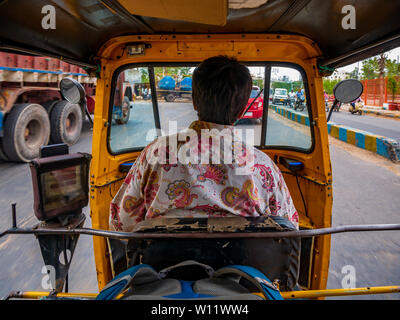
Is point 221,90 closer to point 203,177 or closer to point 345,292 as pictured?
point 203,177

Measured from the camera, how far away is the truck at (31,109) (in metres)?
6.52

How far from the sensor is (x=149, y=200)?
1.39m

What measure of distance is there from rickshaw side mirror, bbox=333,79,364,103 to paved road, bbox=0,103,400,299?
1.77 metres

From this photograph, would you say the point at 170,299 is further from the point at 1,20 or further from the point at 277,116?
the point at 277,116

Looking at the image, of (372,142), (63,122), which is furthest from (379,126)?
(63,122)

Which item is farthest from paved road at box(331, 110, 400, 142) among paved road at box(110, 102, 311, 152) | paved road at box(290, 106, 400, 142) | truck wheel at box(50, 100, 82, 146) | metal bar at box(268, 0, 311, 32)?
truck wheel at box(50, 100, 82, 146)

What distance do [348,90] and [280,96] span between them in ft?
2.27

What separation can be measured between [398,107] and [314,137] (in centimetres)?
2497

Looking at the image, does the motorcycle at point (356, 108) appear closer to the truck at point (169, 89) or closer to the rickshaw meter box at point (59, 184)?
the truck at point (169, 89)

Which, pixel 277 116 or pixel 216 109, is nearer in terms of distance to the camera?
pixel 216 109

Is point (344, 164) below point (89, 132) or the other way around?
below

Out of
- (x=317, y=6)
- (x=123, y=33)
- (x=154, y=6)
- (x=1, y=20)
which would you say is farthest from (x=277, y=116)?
Answer: (x=1, y=20)

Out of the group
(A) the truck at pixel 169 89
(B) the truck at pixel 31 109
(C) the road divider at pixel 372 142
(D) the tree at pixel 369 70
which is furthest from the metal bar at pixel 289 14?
(D) the tree at pixel 369 70

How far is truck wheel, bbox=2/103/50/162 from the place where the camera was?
6531 mm
